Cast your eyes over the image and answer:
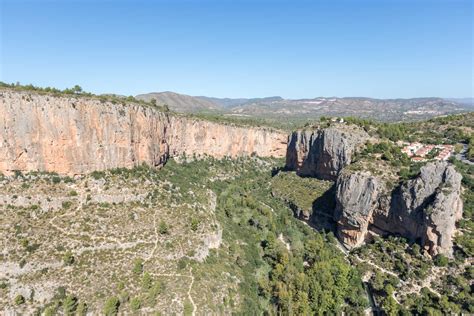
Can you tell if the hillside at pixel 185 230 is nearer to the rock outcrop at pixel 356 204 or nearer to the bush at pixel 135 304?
the rock outcrop at pixel 356 204

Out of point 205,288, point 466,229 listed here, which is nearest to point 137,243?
point 205,288

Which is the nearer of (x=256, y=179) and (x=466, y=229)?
(x=466, y=229)

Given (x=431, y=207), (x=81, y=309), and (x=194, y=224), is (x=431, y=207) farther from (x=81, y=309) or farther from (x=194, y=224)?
(x=81, y=309)

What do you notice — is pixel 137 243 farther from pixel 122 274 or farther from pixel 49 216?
pixel 49 216

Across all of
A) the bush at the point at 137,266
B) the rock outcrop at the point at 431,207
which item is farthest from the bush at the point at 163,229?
the rock outcrop at the point at 431,207

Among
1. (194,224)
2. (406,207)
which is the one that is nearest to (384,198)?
(406,207)

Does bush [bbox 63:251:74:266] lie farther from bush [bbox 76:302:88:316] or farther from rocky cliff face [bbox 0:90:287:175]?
rocky cliff face [bbox 0:90:287:175]

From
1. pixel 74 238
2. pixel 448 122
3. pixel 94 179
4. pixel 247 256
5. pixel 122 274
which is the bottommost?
pixel 247 256
